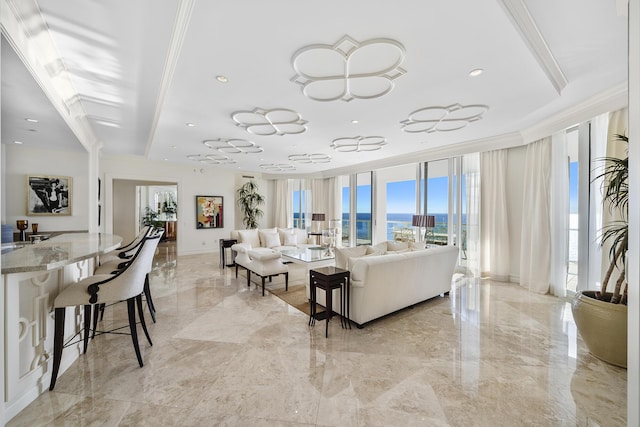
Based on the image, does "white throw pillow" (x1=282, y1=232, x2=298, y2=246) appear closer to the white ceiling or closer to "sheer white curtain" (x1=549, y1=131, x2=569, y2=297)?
the white ceiling

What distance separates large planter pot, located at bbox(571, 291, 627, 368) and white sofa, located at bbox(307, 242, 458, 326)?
1527mm

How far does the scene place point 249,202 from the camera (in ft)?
29.6

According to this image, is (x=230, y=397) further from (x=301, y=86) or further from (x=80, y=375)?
(x=301, y=86)

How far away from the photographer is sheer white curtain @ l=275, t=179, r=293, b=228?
9.67m

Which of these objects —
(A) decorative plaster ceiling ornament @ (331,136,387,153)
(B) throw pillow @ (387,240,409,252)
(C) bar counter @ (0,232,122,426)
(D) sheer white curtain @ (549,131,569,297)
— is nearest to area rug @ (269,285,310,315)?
(B) throw pillow @ (387,240,409,252)

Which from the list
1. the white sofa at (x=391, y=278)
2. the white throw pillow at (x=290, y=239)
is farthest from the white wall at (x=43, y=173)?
the white sofa at (x=391, y=278)

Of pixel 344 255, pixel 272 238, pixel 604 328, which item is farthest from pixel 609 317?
pixel 272 238

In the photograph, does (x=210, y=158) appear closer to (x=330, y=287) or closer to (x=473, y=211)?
(x=330, y=287)

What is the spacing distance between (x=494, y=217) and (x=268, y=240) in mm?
4948

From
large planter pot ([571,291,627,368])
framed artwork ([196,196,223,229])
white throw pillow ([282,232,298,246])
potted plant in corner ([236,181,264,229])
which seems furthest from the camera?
potted plant in corner ([236,181,264,229])

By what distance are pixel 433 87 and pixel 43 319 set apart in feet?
13.4

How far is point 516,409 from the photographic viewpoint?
1878mm

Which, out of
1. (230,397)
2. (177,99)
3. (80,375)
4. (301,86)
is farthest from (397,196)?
(80,375)

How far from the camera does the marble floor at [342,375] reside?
5.97 ft
